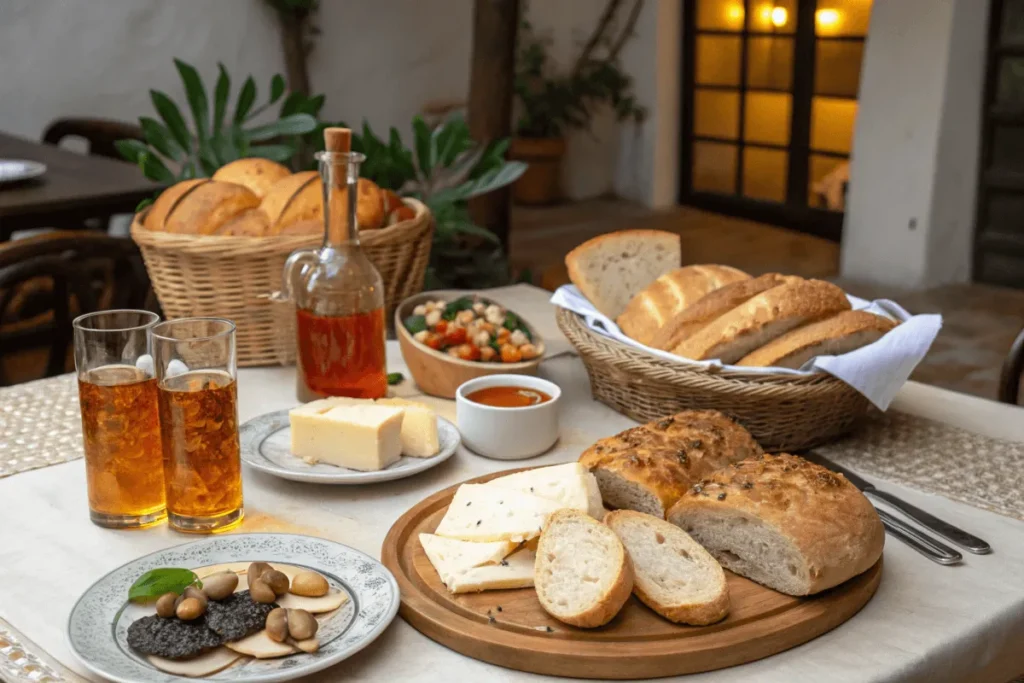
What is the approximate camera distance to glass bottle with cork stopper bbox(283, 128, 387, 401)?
1.40 metres

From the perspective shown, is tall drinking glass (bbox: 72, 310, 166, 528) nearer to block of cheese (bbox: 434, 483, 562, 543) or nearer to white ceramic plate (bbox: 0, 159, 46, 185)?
block of cheese (bbox: 434, 483, 562, 543)

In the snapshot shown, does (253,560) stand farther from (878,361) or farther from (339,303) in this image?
(878,361)

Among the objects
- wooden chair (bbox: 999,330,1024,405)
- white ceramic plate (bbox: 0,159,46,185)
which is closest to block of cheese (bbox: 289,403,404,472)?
wooden chair (bbox: 999,330,1024,405)

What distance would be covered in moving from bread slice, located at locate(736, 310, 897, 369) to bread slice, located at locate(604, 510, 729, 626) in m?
0.39

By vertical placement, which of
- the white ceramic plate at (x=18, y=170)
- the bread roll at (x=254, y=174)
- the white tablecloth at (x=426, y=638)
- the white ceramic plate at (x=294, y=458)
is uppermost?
the bread roll at (x=254, y=174)

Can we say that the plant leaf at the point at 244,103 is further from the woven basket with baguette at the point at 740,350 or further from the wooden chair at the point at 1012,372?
the wooden chair at the point at 1012,372

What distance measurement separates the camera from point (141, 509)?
1.15m

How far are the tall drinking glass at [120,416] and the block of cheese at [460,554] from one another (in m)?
0.31

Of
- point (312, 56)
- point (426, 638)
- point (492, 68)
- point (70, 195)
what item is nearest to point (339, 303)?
point (426, 638)

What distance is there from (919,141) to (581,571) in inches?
171

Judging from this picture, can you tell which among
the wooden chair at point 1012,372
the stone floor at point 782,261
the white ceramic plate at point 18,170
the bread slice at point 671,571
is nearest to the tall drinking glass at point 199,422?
the bread slice at point 671,571

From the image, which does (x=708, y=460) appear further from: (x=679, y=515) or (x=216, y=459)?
(x=216, y=459)

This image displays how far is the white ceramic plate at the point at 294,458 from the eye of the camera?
1.22m

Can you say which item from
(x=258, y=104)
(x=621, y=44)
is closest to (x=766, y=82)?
(x=621, y=44)
